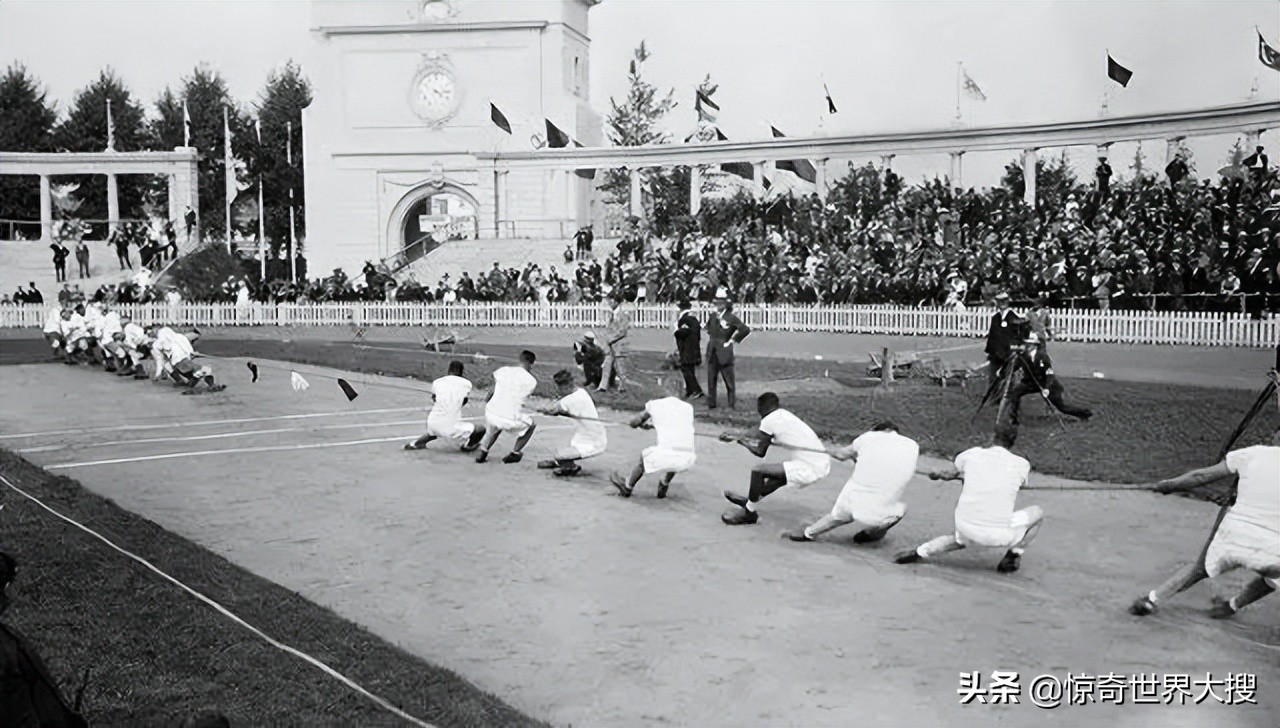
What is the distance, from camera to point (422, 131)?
191 feet

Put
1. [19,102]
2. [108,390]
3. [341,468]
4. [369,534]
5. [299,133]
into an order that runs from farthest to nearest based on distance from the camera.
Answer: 1. [299,133]
2. [19,102]
3. [108,390]
4. [341,468]
5. [369,534]

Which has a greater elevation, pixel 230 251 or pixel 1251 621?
pixel 230 251

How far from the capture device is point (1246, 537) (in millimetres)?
8852

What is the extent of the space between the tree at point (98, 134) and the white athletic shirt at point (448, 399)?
172 ft

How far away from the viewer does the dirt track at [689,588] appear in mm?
7809

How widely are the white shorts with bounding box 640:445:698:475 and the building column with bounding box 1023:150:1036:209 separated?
3039cm

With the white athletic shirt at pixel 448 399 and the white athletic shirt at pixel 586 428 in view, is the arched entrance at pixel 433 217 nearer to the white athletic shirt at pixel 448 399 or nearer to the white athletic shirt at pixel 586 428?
the white athletic shirt at pixel 448 399

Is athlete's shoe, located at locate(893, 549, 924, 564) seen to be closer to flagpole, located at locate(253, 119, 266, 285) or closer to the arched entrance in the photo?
flagpole, located at locate(253, 119, 266, 285)

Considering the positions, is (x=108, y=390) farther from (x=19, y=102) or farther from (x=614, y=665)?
(x=19, y=102)

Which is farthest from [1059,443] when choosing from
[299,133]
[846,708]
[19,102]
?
[299,133]

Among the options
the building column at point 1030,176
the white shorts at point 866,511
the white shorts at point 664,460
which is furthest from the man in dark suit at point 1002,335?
the building column at point 1030,176

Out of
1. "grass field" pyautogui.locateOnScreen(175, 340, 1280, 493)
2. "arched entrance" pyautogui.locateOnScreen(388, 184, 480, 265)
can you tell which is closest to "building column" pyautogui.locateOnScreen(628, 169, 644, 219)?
"arched entrance" pyautogui.locateOnScreen(388, 184, 480, 265)

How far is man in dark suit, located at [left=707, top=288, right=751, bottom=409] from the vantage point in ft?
67.4

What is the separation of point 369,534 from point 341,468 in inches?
153
